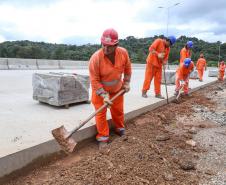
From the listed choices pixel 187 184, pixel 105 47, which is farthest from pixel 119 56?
pixel 187 184

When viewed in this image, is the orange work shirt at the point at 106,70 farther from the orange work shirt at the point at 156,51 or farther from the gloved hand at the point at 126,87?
the orange work shirt at the point at 156,51

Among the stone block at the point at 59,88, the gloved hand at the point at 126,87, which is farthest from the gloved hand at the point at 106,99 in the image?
the stone block at the point at 59,88

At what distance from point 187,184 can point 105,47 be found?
2078 mm

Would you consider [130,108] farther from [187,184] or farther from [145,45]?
[145,45]

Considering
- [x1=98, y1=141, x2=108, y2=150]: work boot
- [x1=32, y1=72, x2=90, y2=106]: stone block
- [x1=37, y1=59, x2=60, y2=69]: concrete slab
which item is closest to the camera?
[x1=98, y1=141, x2=108, y2=150]: work boot

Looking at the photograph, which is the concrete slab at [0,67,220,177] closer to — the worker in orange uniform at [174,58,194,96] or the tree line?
the worker in orange uniform at [174,58,194,96]

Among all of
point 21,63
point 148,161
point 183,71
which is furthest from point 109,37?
point 21,63

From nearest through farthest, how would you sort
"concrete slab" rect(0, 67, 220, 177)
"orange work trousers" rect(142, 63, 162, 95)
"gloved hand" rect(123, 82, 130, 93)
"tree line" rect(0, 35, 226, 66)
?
1. "concrete slab" rect(0, 67, 220, 177)
2. "gloved hand" rect(123, 82, 130, 93)
3. "orange work trousers" rect(142, 63, 162, 95)
4. "tree line" rect(0, 35, 226, 66)

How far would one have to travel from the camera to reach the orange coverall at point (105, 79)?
3804 mm

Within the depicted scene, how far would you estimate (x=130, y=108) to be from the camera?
18.2 feet

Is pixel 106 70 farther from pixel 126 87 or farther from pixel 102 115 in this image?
pixel 102 115

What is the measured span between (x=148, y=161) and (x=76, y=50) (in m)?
32.9

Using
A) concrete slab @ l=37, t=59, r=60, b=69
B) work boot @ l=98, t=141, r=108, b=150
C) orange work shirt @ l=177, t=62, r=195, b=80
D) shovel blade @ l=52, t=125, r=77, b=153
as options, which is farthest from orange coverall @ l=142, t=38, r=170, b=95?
concrete slab @ l=37, t=59, r=60, b=69

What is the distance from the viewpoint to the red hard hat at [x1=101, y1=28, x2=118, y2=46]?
11.9ft
